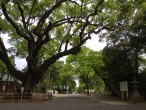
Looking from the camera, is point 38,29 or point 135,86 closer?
point 135,86

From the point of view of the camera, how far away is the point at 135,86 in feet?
82.8

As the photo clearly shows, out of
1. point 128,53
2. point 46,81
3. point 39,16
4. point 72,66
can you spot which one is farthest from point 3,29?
point 46,81

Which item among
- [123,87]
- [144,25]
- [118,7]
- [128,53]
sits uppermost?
[118,7]

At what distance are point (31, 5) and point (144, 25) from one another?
13.0 m

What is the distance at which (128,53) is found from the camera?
28391mm

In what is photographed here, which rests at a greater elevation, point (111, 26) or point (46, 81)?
point (111, 26)

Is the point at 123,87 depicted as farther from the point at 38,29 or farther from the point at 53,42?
the point at 53,42

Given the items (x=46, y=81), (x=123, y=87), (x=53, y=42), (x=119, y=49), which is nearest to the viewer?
(x=123, y=87)

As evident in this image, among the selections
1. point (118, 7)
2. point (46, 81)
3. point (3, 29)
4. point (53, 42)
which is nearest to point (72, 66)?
point (46, 81)

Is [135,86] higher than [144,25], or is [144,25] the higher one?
[144,25]

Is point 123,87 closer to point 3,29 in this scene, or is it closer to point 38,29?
point 38,29

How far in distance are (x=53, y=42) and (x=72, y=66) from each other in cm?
1919

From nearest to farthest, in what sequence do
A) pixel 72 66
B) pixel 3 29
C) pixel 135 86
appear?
pixel 135 86 < pixel 3 29 < pixel 72 66

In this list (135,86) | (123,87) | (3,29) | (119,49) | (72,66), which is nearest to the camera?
(135,86)
